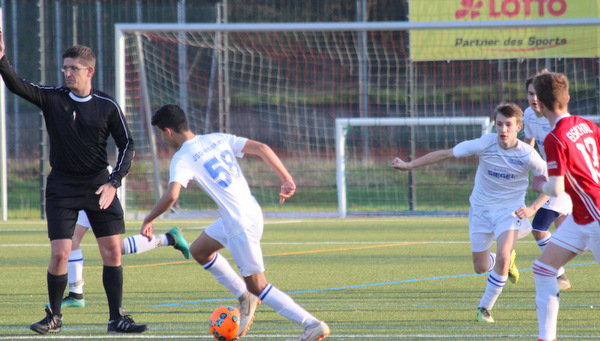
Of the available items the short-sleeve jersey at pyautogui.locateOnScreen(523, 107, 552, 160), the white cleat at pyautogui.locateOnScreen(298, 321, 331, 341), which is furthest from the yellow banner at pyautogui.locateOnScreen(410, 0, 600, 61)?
the white cleat at pyautogui.locateOnScreen(298, 321, 331, 341)

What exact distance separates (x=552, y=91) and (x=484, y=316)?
188 cm

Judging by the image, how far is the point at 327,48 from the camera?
1623 cm

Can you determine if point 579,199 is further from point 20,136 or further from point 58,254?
point 20,136

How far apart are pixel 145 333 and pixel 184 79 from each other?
10.2 metres

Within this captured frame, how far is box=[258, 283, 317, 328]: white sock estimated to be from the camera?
16.1 ft

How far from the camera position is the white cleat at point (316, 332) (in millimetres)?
4855

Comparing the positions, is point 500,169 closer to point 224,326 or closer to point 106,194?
point 224,326

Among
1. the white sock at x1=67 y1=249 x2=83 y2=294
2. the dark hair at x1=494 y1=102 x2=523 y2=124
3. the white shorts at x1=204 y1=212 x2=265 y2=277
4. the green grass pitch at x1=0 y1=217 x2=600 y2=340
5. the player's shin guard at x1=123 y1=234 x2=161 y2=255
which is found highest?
the dark hair at x1=494 y1=102 x2=523 y2=124

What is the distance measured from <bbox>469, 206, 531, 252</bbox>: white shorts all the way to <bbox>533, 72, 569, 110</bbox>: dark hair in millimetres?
1800

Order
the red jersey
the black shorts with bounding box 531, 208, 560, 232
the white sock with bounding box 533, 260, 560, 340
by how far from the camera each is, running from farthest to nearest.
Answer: the black shorts with bounding box 531, 208, 560, 232, the white sock with bounding box 533, 260, 560, 340, the red jersey

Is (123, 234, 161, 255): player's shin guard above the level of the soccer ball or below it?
above

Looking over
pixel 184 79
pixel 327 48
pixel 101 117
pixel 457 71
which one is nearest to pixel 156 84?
pixel 184 79

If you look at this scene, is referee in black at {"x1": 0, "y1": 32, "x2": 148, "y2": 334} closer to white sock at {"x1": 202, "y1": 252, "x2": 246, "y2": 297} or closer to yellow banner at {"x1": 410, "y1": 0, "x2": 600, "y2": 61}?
white sock at {"x1": 202, "y1": 252, "x2": 246, "y2": 297}

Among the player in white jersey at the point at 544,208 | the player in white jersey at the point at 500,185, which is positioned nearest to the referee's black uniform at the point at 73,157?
the player in white jersey at the point at 500,185
